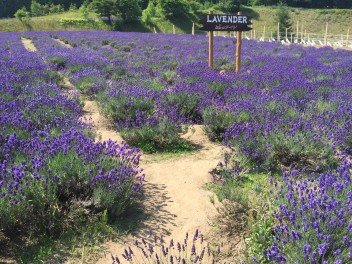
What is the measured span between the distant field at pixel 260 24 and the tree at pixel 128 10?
1.33 metres

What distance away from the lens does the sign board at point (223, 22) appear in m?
9.28

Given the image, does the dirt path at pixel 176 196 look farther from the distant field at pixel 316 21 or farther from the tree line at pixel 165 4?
the distant field at pixel 316 21

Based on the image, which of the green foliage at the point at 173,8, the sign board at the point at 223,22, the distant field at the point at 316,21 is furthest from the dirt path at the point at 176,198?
the green foliage at the point at 173,8

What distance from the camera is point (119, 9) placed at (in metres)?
48.3

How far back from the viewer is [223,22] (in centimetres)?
945

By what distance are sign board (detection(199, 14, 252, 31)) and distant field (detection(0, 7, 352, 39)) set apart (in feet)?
123

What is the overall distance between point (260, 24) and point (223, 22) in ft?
156

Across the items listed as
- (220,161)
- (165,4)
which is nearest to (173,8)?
(165,4)

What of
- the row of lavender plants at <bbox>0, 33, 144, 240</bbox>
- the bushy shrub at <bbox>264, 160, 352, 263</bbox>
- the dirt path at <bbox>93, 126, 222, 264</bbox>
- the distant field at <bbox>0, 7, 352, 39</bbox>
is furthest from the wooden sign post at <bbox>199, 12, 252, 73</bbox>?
the distant field at <bbox>0, 7, 352, 39</bbox>

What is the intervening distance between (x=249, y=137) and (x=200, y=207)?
1349 mm

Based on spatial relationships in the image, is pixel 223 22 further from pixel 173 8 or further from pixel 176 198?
pixel 173 8

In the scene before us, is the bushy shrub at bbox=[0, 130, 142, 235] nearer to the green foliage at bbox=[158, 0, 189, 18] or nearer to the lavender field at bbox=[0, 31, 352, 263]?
the lavender field at bbox=[0, 31, 352, 263]

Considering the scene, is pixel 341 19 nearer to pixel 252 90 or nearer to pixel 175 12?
pixel 175 12

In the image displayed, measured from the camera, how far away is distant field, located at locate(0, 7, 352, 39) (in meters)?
44.9
